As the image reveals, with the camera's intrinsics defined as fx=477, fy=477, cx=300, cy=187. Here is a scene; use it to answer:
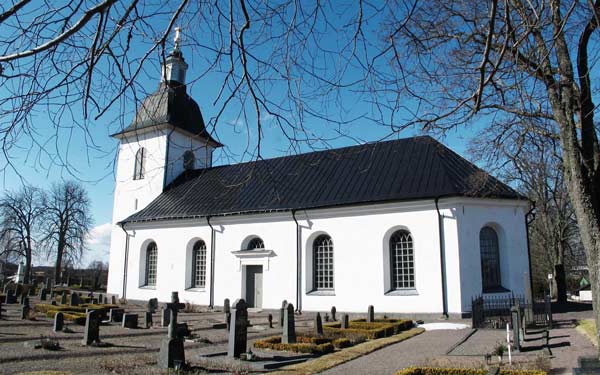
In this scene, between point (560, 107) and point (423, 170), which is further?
point (423, 170)

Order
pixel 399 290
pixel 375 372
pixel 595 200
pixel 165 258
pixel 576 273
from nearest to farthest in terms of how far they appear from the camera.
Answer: pixel 595 200 < pixel 375 372 < pixel 399 290 < pixel 165 258 < pixel 576 273

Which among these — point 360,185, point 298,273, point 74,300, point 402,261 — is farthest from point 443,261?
point 74,300

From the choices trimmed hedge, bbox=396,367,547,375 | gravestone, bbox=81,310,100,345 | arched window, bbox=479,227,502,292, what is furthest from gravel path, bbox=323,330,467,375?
gravestone, bbox=81,310,100,345

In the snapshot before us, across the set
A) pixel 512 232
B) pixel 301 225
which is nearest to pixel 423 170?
pixel 512 232

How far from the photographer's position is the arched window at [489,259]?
19156mm

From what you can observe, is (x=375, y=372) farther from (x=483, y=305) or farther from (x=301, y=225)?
(x=301, y=225)

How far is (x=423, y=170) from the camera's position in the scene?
67.5 feet

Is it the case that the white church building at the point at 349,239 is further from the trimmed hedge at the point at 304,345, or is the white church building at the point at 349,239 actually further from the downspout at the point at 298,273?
the trimmed hedge at the point at 304,345

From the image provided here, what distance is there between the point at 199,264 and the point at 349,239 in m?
8.74

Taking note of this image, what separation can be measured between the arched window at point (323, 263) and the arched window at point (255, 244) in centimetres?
288

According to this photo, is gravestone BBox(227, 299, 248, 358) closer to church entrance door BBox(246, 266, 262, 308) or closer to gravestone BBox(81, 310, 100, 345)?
gravestone BBox(81, 310, 100, 345)

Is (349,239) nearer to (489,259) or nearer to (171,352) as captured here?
(489,259)

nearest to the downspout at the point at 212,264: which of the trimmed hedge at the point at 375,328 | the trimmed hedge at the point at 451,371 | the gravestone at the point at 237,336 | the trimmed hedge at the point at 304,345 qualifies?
the trimmed hedge at the point at 375,328

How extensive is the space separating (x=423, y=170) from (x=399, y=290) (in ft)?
17.3
